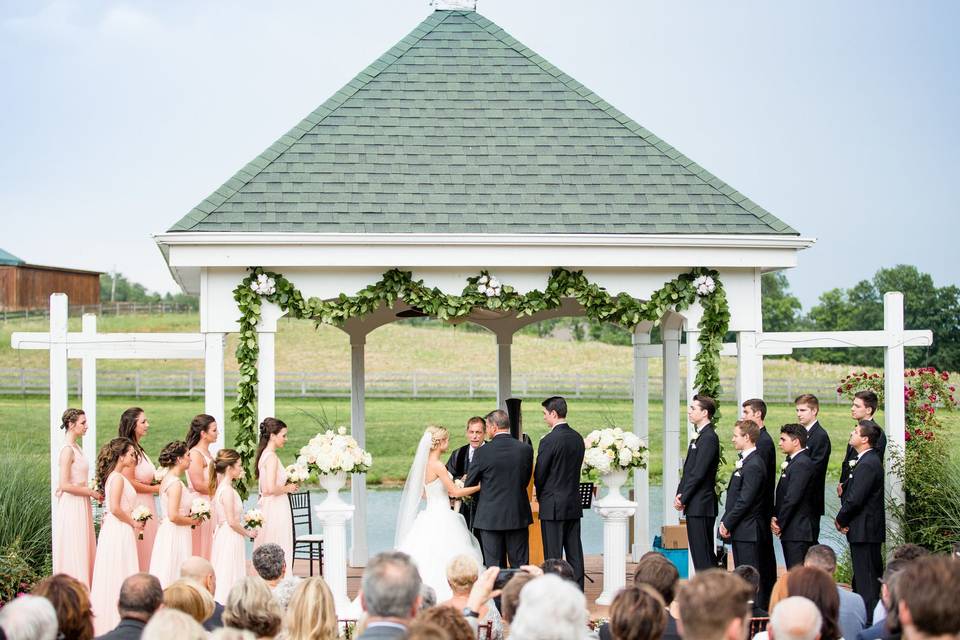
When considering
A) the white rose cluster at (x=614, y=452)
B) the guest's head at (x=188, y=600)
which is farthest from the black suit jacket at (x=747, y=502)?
the guest's head at (x=188, y=600)

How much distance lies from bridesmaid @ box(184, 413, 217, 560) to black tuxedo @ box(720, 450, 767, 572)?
4.31 meters

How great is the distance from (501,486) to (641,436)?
360 centimetres

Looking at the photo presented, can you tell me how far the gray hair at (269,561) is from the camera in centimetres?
659

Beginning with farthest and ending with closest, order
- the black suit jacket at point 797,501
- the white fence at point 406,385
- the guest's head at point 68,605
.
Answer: the white fence at point 406,385, the black suit jacket at point 797,501, the guest's head at point 68,605

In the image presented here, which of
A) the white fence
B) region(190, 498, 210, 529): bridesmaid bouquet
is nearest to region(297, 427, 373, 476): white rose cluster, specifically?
region(190, 498, 210, 529): bridesmaid bouquet

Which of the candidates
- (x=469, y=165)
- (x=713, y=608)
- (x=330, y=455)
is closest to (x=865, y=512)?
(x=330, y=455)

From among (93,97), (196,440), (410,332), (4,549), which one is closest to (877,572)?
(196,440)

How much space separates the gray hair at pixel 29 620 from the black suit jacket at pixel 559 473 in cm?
540

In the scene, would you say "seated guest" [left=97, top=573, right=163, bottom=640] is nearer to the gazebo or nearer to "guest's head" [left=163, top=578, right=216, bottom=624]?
"guest's head" [left=163, top=578, right=216, bottom=624]

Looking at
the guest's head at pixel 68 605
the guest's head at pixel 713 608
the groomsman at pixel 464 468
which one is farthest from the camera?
the groomsman at pixel 464 468

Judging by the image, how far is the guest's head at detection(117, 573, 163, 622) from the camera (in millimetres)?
5336

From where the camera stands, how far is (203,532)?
9688mm

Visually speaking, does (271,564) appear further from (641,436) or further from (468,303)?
(641,436)

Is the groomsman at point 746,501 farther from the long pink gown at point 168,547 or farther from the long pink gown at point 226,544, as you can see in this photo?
the long pink gown at point 168,547
